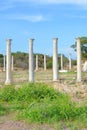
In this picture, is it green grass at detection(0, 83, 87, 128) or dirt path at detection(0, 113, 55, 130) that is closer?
dirt path at detection(0, 113, 55, 130)

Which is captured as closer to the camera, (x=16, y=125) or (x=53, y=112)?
(x=16, y=125)

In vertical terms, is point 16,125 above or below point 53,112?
below

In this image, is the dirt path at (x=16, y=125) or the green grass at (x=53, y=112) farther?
the green grass at (x=53, y=112)

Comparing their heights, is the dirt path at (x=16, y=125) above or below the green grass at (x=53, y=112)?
below

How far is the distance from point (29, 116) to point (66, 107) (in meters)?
0.87

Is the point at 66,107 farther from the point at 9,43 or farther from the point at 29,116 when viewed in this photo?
the point at 9,43

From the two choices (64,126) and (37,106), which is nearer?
(64,126)

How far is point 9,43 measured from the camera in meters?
24.0

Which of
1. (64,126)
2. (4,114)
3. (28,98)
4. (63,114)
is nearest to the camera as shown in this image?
(64,126)

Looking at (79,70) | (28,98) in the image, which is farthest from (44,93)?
(79,70)

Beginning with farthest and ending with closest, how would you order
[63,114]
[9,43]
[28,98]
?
[9,43], [28,98], [63,114]

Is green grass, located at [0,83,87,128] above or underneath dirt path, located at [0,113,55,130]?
above

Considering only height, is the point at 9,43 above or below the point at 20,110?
above

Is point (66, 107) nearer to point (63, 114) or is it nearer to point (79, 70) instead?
point (63, 114)
